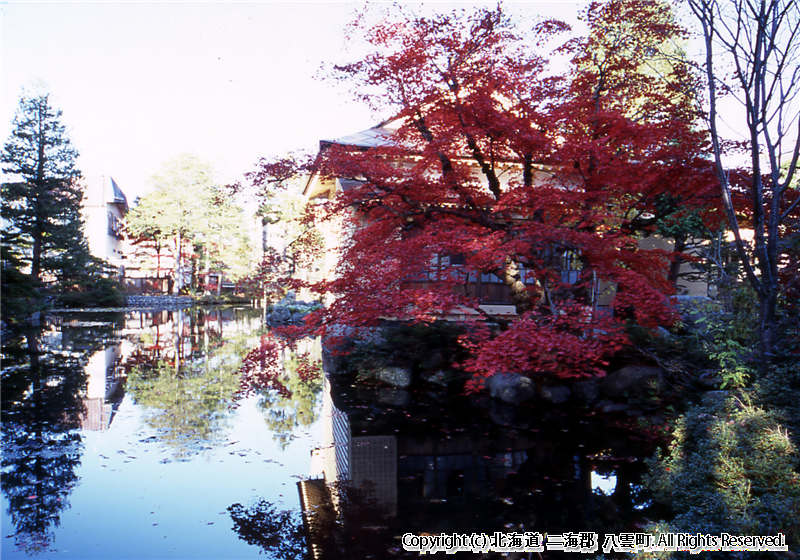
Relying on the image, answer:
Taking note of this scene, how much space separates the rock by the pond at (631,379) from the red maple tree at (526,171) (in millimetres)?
704

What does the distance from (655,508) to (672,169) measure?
214 inches

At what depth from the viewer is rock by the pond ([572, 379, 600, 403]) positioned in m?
8.90

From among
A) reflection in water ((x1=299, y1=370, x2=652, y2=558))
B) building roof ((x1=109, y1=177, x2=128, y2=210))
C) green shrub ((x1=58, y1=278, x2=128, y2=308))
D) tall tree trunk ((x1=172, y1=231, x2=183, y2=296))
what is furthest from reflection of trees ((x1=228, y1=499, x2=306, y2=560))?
building roof ((x1=109, y1=177, x2=128, y2=210))

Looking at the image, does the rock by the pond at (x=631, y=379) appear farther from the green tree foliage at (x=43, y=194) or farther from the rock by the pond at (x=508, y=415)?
the green tree foliage at (x=43, y=194)

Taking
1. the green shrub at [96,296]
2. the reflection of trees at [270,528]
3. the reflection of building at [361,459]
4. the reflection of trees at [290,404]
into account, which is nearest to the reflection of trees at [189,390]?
the reflection of trees at [290,404]

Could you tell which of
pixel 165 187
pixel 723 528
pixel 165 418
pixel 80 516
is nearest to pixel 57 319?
pixel 165 187

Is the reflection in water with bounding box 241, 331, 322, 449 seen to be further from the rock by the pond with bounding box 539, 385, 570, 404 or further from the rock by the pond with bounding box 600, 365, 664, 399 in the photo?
the rock by the pond with bounding box 600, 365, 664, 399

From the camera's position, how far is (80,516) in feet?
14.4

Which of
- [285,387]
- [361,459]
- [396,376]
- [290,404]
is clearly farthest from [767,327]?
[285,387]

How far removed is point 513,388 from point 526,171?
3.74 metres

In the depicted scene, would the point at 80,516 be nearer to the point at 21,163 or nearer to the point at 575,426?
the point at 575,426

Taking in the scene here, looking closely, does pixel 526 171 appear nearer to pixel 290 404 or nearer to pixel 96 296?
pixel 290 404

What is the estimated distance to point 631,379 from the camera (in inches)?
342

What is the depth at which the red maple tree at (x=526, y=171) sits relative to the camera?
7352mm
